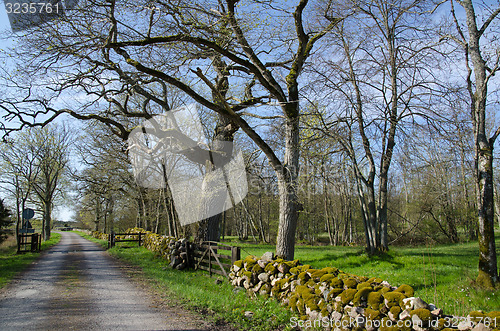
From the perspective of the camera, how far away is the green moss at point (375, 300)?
403cm

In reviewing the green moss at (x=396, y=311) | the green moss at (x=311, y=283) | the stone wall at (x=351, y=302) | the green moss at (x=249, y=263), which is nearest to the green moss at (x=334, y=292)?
the stone wall at (x=351, y=302)

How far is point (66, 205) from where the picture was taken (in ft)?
119

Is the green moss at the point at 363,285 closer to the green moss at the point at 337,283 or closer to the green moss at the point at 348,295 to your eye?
the green moss at the point at 348,295

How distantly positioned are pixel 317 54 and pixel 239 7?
149 inches

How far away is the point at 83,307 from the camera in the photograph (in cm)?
591

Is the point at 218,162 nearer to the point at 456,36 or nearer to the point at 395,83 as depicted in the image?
the point at 395,83

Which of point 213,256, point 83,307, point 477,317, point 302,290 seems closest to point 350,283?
point 302,290

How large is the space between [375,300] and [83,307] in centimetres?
532

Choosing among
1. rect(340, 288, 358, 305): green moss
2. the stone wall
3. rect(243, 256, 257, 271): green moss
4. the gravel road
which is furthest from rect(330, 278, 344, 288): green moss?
rect(243, 256, 257, 271): green moss

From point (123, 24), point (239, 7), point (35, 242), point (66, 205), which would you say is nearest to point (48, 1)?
point (123, 24)

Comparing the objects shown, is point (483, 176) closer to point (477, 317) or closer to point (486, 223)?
point (486, 223)

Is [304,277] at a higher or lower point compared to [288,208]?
lower

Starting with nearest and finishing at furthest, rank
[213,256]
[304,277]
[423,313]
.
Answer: [423,313]
[304,277]
[213,256]

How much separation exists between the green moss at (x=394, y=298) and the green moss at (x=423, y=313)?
241 mm
